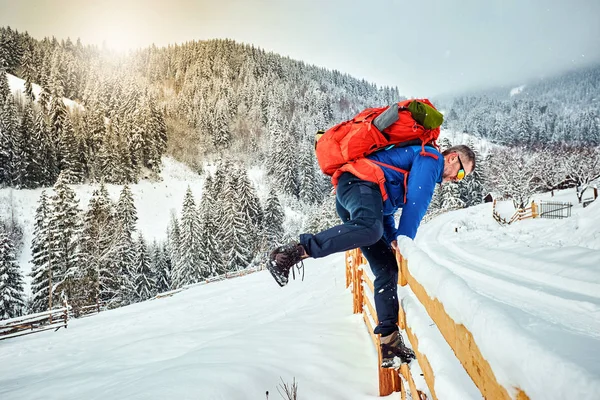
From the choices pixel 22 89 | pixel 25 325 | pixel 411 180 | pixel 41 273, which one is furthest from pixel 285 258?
pixel 22 89

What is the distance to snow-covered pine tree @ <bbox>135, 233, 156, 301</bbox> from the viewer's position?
3244cm

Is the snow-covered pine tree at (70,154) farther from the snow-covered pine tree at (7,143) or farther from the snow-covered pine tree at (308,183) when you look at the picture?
the snow-covered pine tree at (308,183)

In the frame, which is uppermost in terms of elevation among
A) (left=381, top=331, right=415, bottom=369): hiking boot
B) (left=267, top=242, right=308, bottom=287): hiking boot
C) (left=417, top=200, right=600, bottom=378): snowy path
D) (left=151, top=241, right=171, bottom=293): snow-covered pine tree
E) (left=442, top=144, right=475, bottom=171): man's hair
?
(left=442, top=144, right=475, bottom=171): man's hair

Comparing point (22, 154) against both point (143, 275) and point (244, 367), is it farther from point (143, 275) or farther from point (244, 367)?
point (244, 367)

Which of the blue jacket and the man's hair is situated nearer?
the blue jacket

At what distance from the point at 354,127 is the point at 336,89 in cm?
13797

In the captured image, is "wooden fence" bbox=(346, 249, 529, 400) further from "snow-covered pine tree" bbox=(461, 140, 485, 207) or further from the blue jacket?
"snow-covered pine tree" bbox=(461, 140, 485, 207)

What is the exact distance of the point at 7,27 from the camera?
9025 centimetres

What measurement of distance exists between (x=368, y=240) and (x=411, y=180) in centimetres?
57

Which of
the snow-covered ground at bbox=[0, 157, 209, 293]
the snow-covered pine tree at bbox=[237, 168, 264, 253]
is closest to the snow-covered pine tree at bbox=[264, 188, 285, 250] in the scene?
the snow-covered pine tree at bbox=[237, 168, 264, 253]

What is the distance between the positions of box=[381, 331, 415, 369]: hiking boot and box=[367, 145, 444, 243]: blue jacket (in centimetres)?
70

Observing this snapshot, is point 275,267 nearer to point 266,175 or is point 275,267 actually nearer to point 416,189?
point 416,189

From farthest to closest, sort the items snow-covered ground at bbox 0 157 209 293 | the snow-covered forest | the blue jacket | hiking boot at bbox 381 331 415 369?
snow-covered ground at bbox 0 157 209 293 → the snow-covered forest → the blue jacket → hiking boot at bbox 381 331 415 369

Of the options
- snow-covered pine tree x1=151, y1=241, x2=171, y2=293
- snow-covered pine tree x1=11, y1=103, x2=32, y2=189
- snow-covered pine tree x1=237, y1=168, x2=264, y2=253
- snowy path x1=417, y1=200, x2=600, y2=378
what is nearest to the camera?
snowy path x1=417, y1=200, x2=600, y2=378
